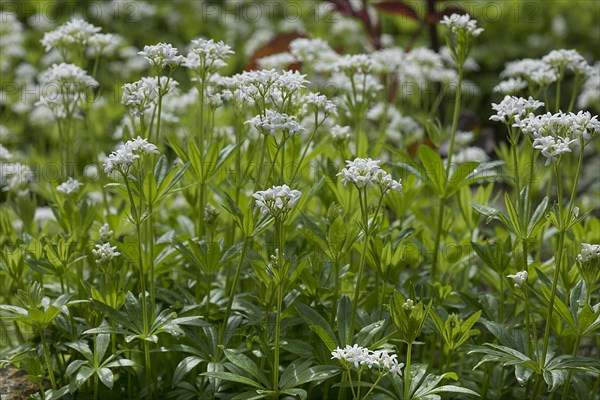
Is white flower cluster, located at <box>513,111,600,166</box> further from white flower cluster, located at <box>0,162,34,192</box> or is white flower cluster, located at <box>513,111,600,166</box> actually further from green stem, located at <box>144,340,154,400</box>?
white flower cluster, located at <box>0,162,34,192</box>

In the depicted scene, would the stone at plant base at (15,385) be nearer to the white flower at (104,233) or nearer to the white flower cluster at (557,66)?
the white flower at (104,233)

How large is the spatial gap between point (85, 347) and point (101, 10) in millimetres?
6287

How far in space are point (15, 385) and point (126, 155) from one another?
4.10 ft

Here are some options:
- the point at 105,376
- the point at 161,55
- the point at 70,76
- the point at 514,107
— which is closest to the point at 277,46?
the point at 70,76

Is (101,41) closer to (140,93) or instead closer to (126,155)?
(140,93)

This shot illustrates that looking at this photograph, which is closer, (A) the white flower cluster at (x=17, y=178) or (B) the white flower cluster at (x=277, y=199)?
(B) the white flower cluster at (x=277, y=199)

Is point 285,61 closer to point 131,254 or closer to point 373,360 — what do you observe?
point 131,254

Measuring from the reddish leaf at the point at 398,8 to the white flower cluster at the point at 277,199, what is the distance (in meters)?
3.23

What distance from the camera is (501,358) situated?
2.77 metres

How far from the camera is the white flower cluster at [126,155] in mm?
2654

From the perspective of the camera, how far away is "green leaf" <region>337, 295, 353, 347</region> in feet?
9.41

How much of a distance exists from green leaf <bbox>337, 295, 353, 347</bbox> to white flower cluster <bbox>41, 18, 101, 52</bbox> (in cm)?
192

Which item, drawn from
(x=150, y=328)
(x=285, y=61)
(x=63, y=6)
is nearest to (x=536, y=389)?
(x=150, y=328)

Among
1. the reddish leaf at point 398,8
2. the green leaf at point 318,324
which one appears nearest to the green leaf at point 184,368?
the green leaf at point 318,324
